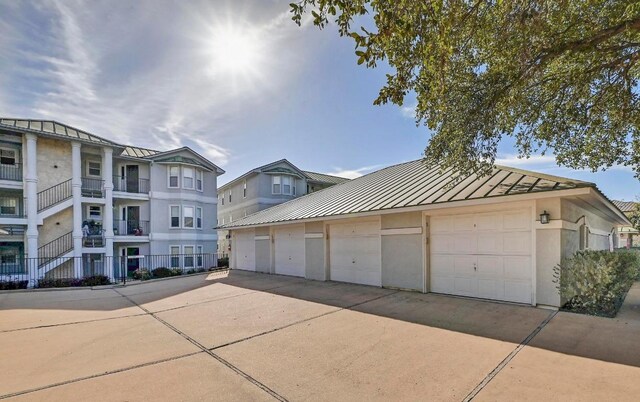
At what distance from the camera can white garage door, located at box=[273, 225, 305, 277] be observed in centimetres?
1489

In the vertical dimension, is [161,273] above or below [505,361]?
below

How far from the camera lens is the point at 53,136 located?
17188 millimetres

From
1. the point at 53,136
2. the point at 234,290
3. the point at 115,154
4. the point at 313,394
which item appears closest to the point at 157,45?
the point at 234,290

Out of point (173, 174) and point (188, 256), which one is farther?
point (173, 174)

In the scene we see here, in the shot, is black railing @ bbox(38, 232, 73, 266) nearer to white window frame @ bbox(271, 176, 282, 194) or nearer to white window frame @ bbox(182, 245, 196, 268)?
white window frame @ bbox(182, 245, 196, 268)

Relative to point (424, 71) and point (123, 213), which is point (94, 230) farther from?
point (424, 71)

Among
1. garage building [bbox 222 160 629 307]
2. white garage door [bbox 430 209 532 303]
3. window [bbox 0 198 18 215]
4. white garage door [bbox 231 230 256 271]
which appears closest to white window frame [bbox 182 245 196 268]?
white garage door [bbox 231 230 256 271]

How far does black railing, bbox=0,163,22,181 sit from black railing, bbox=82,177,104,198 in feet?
9.68

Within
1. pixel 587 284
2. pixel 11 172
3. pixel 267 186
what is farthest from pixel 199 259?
pixel 587 284

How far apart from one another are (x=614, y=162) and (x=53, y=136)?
1006 inches

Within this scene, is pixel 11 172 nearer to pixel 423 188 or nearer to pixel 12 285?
pixel 12 285

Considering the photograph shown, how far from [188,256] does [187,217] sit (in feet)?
9.33

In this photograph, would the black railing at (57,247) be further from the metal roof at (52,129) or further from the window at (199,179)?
the window at (199,179)

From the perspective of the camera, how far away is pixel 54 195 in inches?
698
